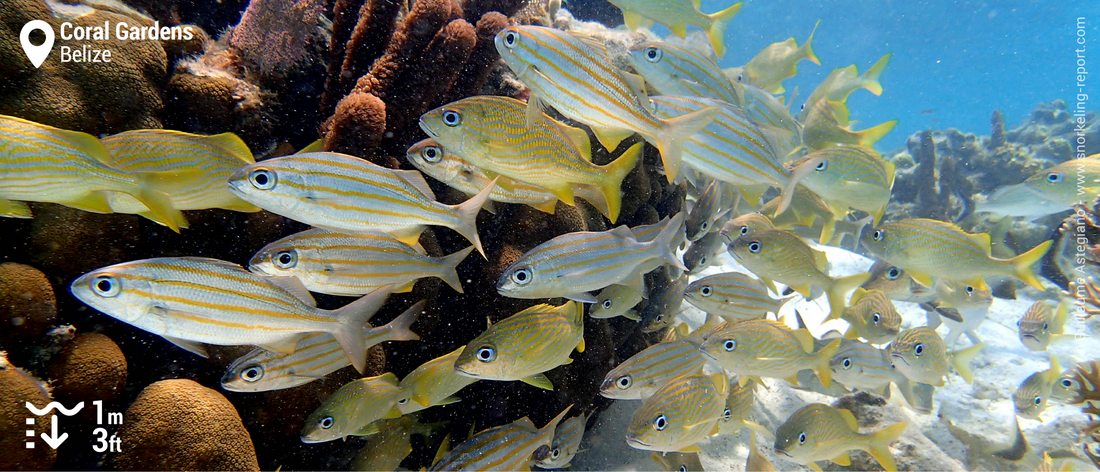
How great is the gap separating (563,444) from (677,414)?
78 cm

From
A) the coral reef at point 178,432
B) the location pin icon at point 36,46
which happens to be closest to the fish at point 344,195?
the coral reef at point 178,432

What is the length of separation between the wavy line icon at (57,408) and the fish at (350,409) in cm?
105

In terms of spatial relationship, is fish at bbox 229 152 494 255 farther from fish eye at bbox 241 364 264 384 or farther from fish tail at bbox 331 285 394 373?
fish eye at bbox 241 364 264 384

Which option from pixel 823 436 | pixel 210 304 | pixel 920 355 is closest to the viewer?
pixel 210 304

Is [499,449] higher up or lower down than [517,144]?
lower down

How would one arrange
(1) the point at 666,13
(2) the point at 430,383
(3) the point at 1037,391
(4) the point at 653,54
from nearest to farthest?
1. (2) the point at 430,383
2. (4) the point at 653,54
3. (1) the point at 666,13
4. (3) the point at 1037,391

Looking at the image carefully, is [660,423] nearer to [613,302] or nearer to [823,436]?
[613,302]

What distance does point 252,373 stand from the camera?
224cm

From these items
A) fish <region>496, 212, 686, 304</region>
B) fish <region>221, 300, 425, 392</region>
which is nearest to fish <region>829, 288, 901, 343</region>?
fish <region>496, 212, 686, 304</region>

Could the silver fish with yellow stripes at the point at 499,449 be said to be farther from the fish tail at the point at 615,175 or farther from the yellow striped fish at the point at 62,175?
the yellow striped fish at the point at 62,175

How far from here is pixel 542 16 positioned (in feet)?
17.6

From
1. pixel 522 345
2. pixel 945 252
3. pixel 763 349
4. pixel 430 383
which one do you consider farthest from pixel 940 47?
pixel 430 383

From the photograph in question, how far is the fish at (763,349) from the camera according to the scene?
335cm

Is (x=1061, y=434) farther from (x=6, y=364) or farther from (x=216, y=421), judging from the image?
(x=6, y=364)
